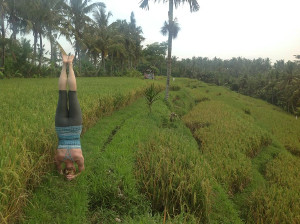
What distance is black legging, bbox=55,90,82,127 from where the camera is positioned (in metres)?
2.83

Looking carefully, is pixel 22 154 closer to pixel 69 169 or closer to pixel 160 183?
pixel 69 169

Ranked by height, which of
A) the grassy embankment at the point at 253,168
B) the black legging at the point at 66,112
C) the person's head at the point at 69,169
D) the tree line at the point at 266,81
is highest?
the tree line at the point at 266,81

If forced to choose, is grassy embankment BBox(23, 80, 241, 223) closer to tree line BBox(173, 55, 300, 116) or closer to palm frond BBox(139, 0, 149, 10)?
palm frond BBox(139, 0, 149, 10)

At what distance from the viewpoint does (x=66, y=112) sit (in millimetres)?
2889

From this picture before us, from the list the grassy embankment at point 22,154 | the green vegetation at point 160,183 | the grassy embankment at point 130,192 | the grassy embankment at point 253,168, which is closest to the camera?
the grassy embankment at point 22,154

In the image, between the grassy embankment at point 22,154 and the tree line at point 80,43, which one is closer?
the grassy embankment at point 22,154

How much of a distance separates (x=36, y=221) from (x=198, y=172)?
8.37 ft

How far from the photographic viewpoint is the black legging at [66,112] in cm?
283

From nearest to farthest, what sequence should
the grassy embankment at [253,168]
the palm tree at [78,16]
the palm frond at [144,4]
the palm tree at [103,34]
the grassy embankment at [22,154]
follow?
the grassy embankment at [22,154] → the grassy embankment at [253,168] → the palm frond at [144,4] → the palm tree at [78,16] → the palm tree at [103,34]

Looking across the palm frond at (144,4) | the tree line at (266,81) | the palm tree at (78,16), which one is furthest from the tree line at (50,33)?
the tree line at (266,81)

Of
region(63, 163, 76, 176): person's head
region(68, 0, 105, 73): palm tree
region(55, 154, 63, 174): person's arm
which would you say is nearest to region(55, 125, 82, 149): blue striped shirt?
region(55, 154, 63, 174): person's arm

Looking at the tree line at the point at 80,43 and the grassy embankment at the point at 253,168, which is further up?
the tree line at the point at 80,43

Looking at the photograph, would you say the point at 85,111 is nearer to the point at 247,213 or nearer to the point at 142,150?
the point at 142,150

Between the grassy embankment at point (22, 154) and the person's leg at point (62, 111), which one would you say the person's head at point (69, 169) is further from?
the person's leg at point (62, 111)
